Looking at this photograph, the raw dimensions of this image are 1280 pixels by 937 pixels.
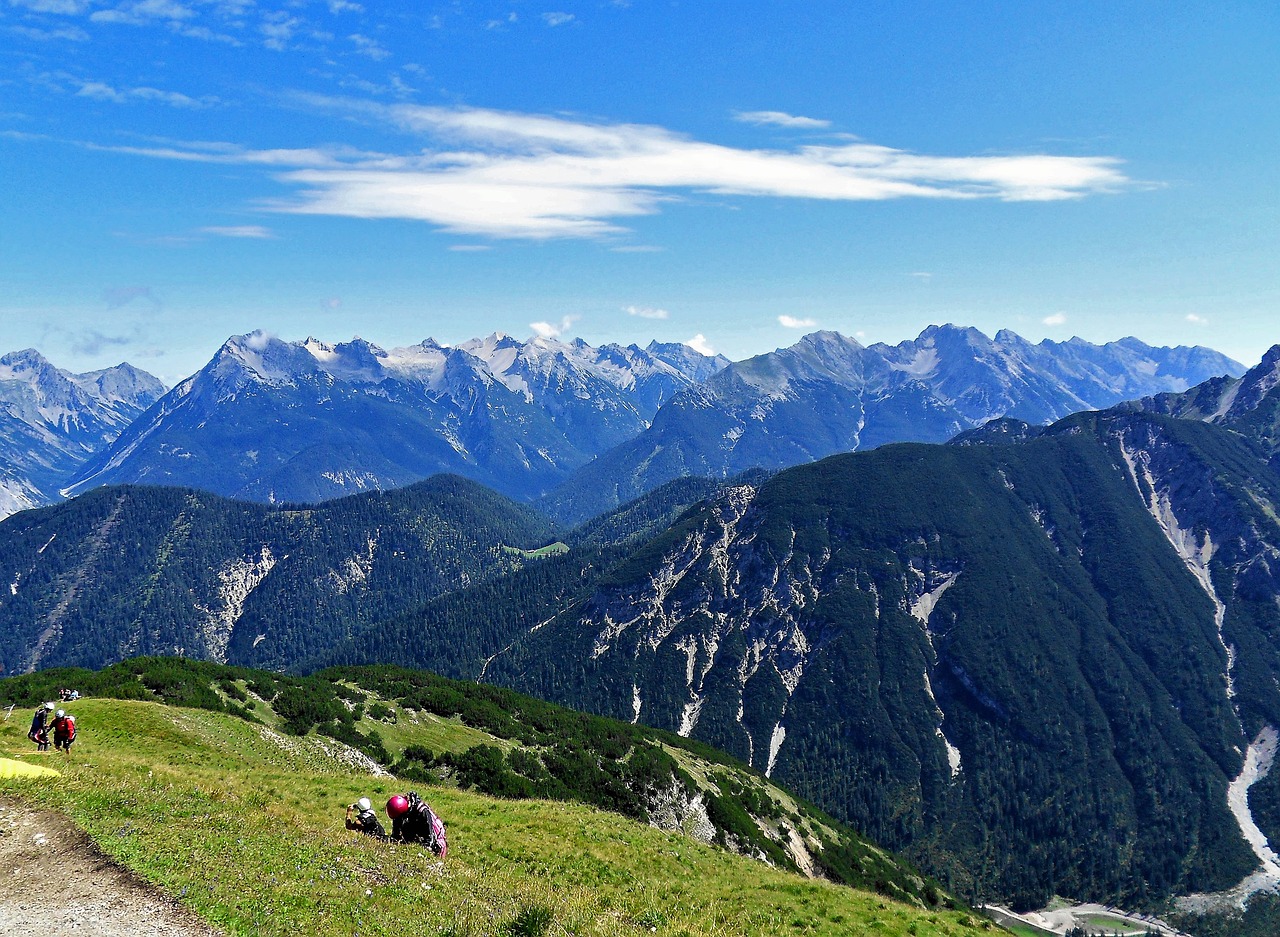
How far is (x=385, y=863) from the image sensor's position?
31000 millimetres

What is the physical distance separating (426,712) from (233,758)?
2483 inches

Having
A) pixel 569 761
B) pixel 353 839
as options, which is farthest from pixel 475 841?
pixel 569 761

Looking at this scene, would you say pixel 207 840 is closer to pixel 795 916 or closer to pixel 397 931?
pixel 397 931

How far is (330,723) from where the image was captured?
97.9 meters

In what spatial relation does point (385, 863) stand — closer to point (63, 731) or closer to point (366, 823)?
point (366, 823)

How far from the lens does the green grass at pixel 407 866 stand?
26672mm

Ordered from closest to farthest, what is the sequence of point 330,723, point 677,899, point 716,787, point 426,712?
point 677,899, point 330,723, point 426,712, point 716,787

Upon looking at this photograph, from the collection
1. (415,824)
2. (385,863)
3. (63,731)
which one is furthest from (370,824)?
(63,731)

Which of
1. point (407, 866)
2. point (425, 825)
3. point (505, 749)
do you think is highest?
point (407, 866)

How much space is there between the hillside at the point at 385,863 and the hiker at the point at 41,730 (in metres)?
1.50

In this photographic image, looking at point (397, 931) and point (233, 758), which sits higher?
point (397, 931)

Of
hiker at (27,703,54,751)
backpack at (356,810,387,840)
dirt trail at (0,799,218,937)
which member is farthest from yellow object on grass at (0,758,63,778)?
hiker at (27,703,54,751)

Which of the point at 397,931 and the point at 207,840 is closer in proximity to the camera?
the point at 397,931

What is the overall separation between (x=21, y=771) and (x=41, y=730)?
19.5 meters
